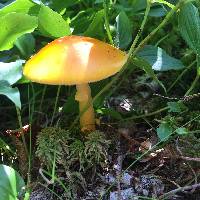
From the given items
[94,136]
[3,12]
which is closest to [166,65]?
[94,136]

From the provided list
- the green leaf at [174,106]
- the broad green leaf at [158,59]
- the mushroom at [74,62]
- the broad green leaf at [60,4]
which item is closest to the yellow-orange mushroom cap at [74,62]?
the mushroom at [74,62]

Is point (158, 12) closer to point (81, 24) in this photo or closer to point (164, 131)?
point (81, 24)

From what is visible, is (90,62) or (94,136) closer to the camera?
(90,62)

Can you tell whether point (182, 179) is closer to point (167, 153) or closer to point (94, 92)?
point (167, 153)

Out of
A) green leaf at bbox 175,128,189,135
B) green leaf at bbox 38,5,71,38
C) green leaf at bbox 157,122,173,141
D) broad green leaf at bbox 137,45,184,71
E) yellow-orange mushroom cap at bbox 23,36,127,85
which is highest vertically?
green leaf at bbox 38,5,71,38

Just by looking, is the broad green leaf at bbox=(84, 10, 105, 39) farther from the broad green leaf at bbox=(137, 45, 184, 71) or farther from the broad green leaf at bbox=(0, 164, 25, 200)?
the broad green leaf at bbox=(0, 164, 25, 200)

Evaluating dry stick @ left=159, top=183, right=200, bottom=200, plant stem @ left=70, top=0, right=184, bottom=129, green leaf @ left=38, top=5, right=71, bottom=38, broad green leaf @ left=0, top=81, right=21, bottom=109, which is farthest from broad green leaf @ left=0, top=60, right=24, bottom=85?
dry stick @ left=159, top=183, right=200, bottom=200
